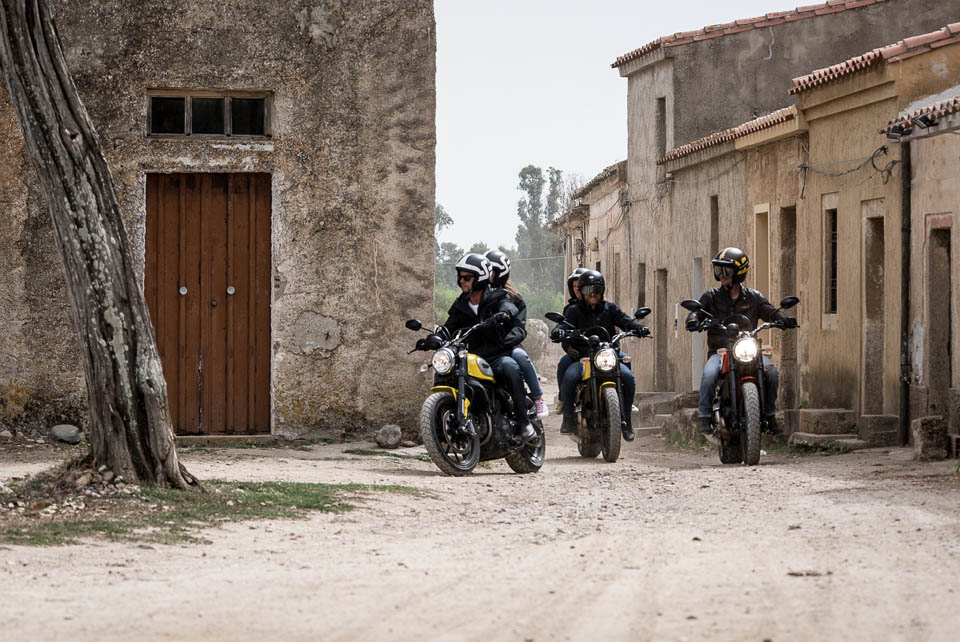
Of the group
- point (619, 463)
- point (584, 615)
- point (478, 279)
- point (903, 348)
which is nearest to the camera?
point (584, 615)

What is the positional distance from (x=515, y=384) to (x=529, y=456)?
67 cm

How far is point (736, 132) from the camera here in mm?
21312

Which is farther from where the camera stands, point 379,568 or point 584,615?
point 379,568

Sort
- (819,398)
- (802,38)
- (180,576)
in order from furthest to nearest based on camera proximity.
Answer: (802,38), (819,398), (180,576)

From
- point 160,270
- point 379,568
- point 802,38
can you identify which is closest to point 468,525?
point 379,568

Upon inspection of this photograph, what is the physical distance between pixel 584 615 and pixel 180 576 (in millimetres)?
1936

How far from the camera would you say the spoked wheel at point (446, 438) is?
11109 mm

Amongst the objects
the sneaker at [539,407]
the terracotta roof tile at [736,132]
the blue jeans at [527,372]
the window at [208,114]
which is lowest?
the sneaker at [539,407]

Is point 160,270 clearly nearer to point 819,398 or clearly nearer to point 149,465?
point 149,465

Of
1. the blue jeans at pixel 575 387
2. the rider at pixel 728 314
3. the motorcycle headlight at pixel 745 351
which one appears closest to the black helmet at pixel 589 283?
the blue jeans at pixel 575 387

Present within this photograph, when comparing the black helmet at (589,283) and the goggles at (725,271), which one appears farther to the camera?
the black helmet at (589,283)

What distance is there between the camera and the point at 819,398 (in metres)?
17.8

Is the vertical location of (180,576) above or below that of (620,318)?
below

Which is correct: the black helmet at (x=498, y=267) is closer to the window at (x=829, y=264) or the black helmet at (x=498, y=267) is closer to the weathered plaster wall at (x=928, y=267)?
the weathered plaster wall at (x=928, y=267)
